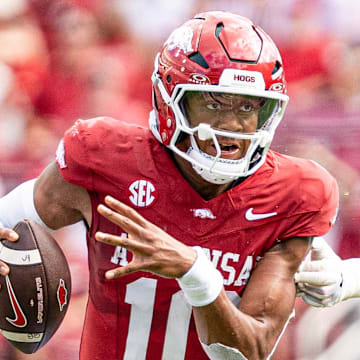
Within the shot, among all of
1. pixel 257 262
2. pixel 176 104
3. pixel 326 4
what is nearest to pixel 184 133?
pixel 176 104

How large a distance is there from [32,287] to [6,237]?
0.14 meters

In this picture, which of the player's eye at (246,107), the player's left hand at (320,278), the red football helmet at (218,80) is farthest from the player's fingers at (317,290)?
the player's eye at (246,107)

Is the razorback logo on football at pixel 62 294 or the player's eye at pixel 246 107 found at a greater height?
the player's eye at pixel 246 107

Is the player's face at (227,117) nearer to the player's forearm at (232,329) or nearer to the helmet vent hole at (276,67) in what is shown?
the helmet vent hole at (276,67)

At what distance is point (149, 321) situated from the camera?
1.98 metres

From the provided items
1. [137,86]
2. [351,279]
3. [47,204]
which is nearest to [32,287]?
[47,204]

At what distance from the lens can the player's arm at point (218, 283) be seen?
1.61 meters

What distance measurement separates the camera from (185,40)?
1.94 metres

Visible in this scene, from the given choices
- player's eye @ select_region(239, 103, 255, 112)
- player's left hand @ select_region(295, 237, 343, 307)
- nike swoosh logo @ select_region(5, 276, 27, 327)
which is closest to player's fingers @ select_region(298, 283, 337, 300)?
player's left hand @ select_region(295, 237, 343, 307)

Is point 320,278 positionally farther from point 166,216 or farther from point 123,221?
point 123,221

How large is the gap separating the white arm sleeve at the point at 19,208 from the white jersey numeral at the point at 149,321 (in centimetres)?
30

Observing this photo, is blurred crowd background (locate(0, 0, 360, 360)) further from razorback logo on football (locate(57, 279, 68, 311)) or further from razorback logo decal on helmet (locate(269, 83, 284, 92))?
razorback logo decal on helmet (locate(269, 83, 284, 92))

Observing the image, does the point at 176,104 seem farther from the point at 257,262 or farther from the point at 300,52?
the point at 300,52

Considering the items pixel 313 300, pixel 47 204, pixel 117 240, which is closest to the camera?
pixel 117 240
